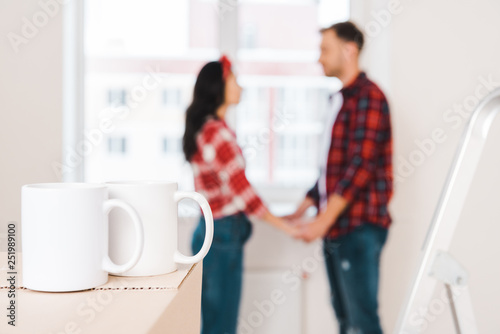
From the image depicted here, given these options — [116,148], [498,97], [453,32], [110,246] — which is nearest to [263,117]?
[116,148]

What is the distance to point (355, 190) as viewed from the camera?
1.67m

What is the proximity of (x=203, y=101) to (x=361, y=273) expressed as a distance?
79 centimetres

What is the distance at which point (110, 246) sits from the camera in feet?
1.84

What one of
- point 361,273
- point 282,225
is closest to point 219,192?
point 282,225

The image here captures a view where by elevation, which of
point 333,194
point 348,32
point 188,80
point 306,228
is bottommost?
point 306,228

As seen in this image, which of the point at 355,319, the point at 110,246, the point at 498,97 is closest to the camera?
the point at 110,246

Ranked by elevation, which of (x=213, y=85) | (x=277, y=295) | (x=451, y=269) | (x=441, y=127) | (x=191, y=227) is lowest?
(x=277, y=295)

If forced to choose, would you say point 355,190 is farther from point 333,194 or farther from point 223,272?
point 223,272

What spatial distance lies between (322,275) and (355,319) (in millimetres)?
354

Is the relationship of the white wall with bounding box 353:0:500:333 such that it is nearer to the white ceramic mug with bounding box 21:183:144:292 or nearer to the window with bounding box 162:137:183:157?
the window with bounding box 162:137:183:157

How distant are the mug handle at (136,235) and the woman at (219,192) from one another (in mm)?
1133

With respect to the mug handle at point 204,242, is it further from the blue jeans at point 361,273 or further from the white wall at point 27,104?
the white wall at point 27,104

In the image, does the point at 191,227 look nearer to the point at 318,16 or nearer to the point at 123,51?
the point at 123,51

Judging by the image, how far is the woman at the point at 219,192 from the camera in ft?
5.49
